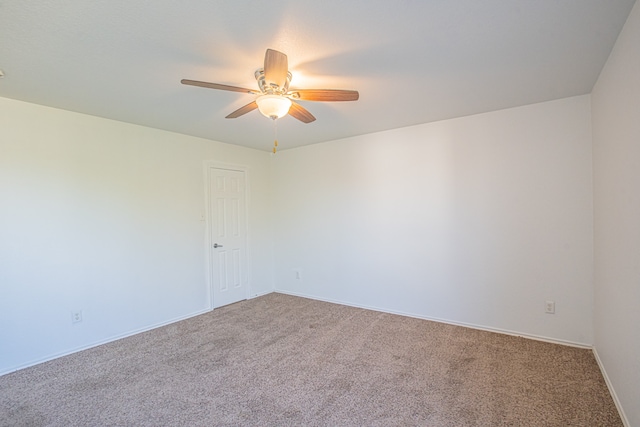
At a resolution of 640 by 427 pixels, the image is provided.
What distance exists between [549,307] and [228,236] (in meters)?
3.92

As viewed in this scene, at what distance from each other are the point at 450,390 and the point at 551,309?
150cm

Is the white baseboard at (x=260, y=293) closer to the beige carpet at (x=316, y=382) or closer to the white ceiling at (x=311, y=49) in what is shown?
Result: the beige carpet at (x=316, y=382)

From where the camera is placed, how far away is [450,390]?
2.18 m

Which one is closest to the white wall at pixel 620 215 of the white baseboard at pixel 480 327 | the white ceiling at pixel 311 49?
the white ceiling at pixel 311 49

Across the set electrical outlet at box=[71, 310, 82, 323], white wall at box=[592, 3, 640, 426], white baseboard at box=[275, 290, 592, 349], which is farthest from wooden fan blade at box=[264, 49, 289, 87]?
white baseboard at box=[275, 290, 592, 349]

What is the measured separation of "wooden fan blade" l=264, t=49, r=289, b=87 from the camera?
156 centimetres

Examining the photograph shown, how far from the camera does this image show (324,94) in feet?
6.57

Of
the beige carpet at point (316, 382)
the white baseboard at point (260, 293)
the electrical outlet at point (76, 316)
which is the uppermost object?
the electrical outlet at point (76, 316)

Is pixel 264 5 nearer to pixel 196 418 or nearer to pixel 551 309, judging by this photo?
pixel 196 418

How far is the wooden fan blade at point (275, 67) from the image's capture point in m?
1.56

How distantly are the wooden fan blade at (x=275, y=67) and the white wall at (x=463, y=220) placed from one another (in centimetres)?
232

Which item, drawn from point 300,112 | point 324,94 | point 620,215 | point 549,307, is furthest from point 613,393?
point 300,112

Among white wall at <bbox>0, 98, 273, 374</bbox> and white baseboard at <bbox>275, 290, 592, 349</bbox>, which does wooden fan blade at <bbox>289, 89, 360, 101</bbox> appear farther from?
white baseboard at <bbox>275, 290, 592, 349</bbox>

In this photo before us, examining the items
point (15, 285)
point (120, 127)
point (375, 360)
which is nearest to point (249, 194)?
point (120, 127)
